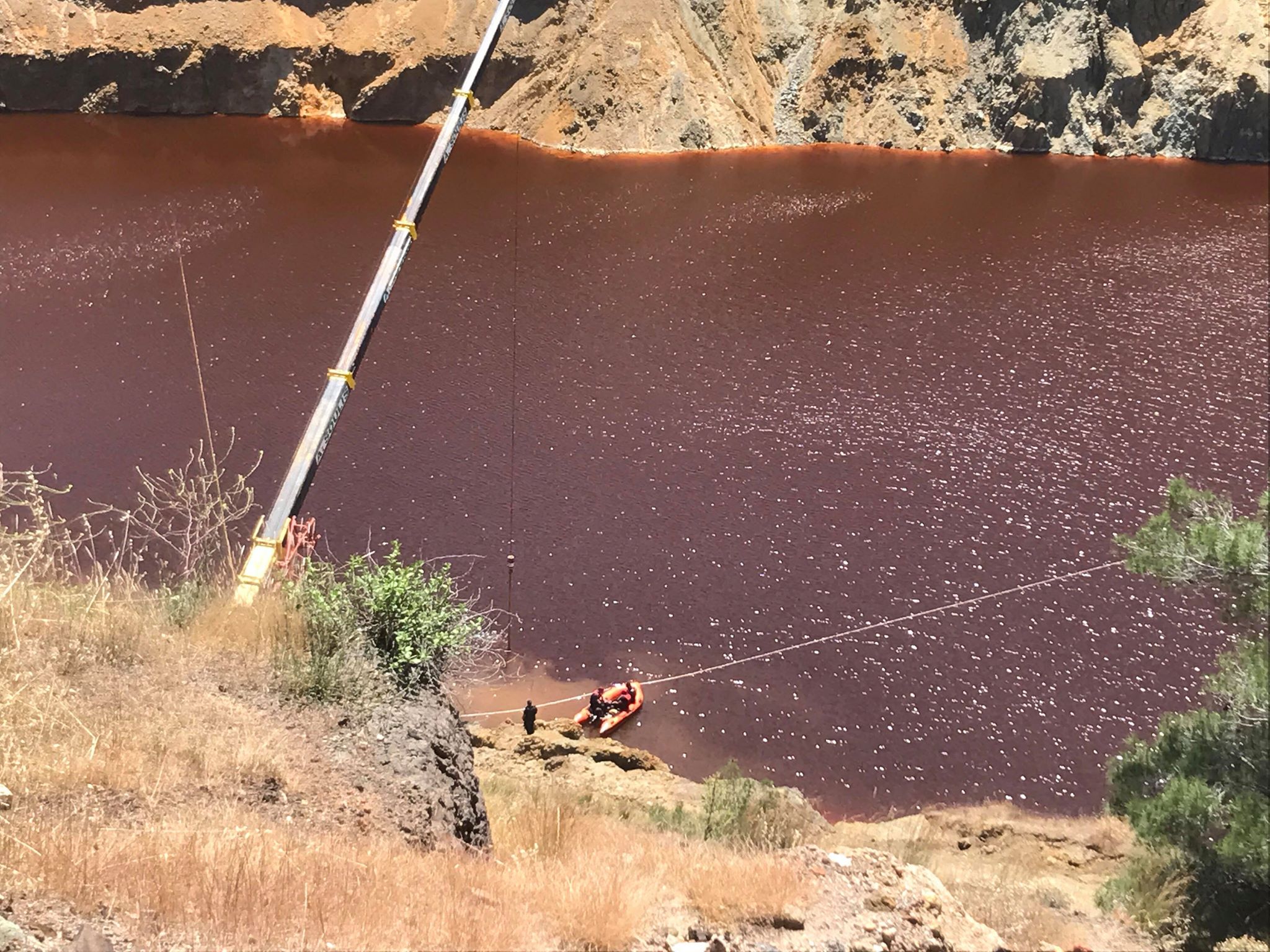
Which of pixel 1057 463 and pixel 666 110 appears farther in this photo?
pixel 666 110

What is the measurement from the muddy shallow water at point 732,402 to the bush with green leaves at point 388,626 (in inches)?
279

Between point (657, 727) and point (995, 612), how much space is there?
18.0 feet

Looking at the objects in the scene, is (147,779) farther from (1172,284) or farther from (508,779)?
(1172,284)

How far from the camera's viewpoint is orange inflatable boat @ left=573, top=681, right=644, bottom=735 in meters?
14.0

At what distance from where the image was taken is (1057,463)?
18.8 metres

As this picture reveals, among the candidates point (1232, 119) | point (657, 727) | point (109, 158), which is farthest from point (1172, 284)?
point (109, 158)

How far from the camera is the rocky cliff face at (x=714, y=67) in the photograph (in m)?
32.9

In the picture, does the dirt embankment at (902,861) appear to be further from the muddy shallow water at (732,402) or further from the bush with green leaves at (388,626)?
the bush with green leaves at (388,626)

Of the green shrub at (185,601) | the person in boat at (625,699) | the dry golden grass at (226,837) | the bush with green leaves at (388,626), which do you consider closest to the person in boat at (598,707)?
the person in boat at (625,699)

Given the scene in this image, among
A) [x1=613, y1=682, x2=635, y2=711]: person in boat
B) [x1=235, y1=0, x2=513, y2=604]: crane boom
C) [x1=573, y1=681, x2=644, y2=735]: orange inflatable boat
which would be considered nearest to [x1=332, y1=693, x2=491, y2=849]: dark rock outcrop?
[x1=235, y1=0, x2=513, y2=604]: crane boom

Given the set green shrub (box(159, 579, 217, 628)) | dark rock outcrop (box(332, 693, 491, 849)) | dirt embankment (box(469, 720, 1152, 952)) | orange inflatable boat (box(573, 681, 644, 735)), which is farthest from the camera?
orange inflatable boat (box(573, 681, 644, 735))

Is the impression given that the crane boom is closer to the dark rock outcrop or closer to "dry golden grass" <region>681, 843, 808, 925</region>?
the dark rock outcrop

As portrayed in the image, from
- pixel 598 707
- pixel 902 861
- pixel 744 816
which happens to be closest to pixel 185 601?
pixel 744 816

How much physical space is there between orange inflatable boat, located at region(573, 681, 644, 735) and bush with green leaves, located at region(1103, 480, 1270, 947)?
6.85m
